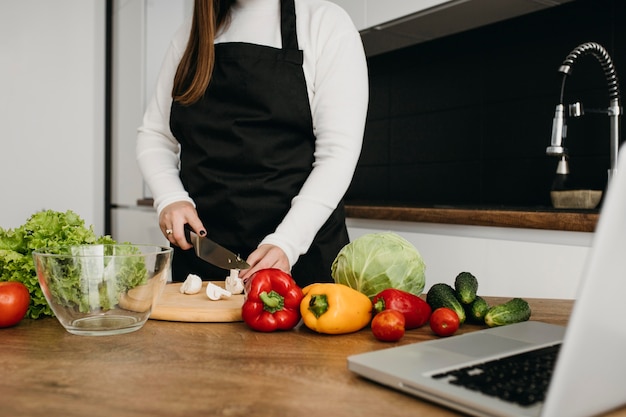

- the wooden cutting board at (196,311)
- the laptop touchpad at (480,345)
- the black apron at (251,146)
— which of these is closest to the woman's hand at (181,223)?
the black apron at (251,146)

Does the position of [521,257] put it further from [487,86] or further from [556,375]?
[556,375]

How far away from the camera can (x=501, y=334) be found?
778 millimetres

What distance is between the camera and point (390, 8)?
93.4 inches

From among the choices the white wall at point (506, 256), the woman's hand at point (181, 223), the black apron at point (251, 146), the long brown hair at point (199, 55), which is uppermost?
the long brown hair at point (199, 55)

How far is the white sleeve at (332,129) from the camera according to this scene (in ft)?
4.67

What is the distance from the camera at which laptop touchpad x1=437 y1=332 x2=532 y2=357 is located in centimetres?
68

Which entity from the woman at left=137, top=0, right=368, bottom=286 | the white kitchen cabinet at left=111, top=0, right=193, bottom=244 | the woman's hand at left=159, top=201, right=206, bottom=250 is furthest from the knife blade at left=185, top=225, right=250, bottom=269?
the white kitchen cabinet at left=111, top=0, right=193, bottom=244

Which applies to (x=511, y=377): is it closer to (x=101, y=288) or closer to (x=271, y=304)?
(x=271, y=304)

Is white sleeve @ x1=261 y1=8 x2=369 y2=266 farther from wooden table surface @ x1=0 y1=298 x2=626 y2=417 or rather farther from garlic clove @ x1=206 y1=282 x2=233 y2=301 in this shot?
wooden table surface @ x1=0 y1=298 x2=626 y2=417

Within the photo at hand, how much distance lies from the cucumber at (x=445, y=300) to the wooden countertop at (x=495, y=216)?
81 centimetres

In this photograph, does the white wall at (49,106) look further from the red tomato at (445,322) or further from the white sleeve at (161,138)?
the red tomato at (445,322)

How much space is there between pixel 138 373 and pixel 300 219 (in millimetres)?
763

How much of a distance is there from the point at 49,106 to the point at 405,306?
3.51 meters

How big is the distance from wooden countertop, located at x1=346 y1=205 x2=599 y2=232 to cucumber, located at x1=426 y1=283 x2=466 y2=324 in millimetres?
814
